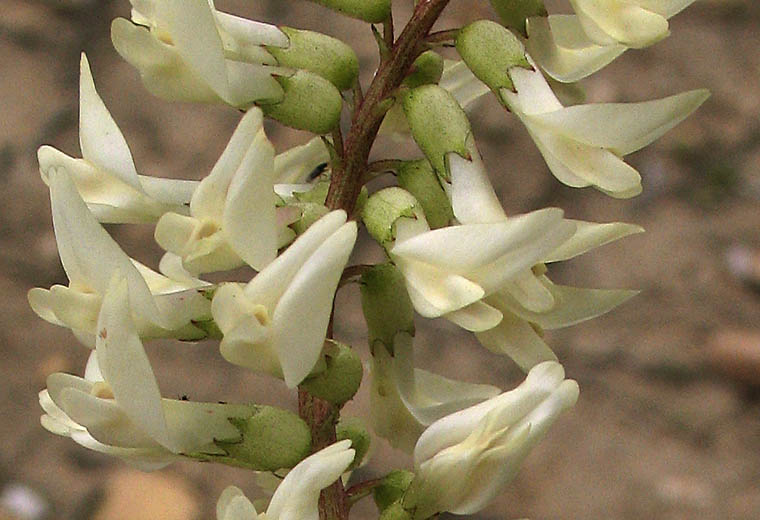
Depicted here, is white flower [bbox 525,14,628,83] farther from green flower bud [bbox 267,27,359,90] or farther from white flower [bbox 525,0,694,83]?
green flower bud [bbox 267,27,359,90]

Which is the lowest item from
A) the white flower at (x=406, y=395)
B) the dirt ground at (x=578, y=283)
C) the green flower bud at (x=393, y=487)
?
the dirt ground at (x=578, y=283)

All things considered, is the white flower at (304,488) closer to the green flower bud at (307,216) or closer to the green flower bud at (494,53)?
the green flower bud at (307,216)

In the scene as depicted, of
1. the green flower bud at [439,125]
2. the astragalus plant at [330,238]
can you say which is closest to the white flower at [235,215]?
the astragalus plant at [330,238]

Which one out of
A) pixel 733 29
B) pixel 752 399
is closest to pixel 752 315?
pixel 752 399

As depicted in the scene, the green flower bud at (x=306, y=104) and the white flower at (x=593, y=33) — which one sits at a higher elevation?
the white flower at (x=593, y=33)

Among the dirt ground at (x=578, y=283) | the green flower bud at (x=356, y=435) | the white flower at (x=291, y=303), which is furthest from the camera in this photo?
the dirt ground at (x=578, y=283)

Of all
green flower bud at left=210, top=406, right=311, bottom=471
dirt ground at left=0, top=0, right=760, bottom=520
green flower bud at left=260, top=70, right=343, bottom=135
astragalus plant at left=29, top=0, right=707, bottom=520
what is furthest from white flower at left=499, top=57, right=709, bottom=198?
dirt ground at left=0, top=0, right=760, bottom=520

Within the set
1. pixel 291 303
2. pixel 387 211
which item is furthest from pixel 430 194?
pixel 291 303
